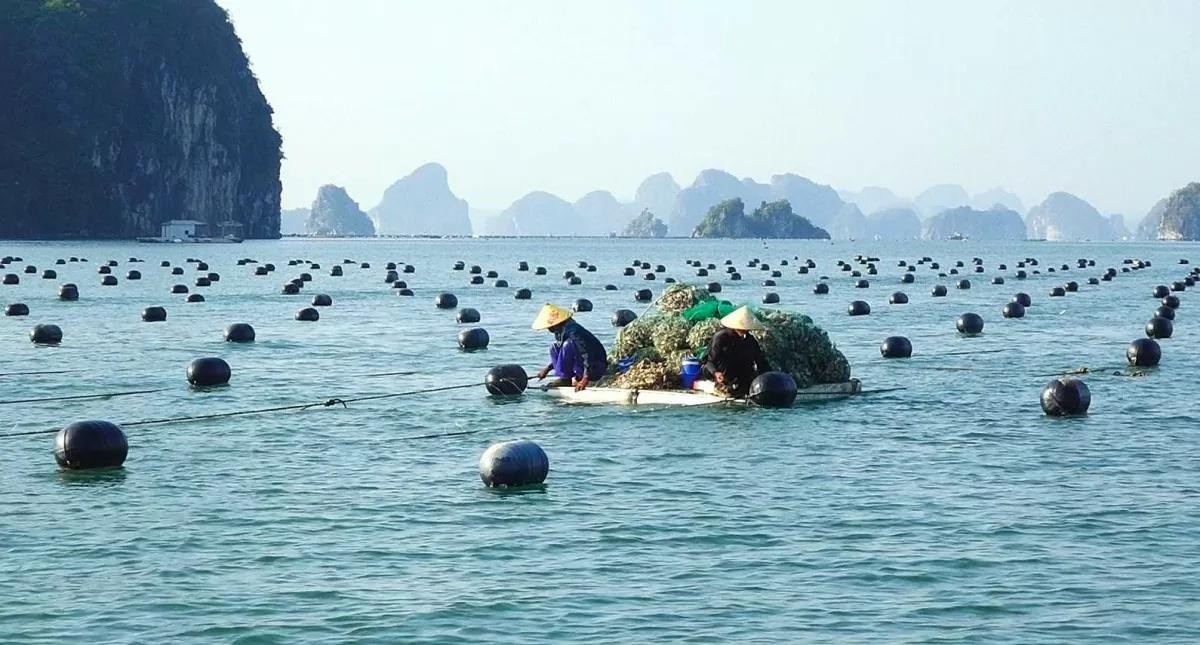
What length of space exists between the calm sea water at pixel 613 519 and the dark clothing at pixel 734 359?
3.65ft

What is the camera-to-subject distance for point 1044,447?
2828 centimetres

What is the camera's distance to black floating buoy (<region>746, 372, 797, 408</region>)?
3238 centimetres

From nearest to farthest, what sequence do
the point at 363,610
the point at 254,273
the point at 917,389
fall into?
the point at 363,610 → the point at 917,389 → the point at 254,273

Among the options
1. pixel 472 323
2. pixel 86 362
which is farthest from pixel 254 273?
pixel 86 362

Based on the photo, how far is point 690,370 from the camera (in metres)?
33.7

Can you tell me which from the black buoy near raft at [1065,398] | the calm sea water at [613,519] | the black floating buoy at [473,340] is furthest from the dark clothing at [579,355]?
the black floating buoy at [473,340]

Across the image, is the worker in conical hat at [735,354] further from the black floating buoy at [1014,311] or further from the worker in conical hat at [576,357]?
the black floating buoy at [1014,311]

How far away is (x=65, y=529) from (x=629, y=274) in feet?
346

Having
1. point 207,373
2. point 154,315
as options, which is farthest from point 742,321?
point 154,315

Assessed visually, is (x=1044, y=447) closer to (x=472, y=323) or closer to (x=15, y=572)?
(x=15, y=572)

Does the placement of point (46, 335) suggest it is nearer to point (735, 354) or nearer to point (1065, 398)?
point (735, 354)

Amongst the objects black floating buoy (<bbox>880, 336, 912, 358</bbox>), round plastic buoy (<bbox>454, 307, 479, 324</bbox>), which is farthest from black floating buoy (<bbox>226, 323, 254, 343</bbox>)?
black floating buoy (<bbox>880, 336, 912, 358</bbox>)

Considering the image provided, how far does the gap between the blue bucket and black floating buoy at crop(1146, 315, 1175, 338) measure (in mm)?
25589

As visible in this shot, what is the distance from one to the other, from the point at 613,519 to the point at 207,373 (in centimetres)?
2002
